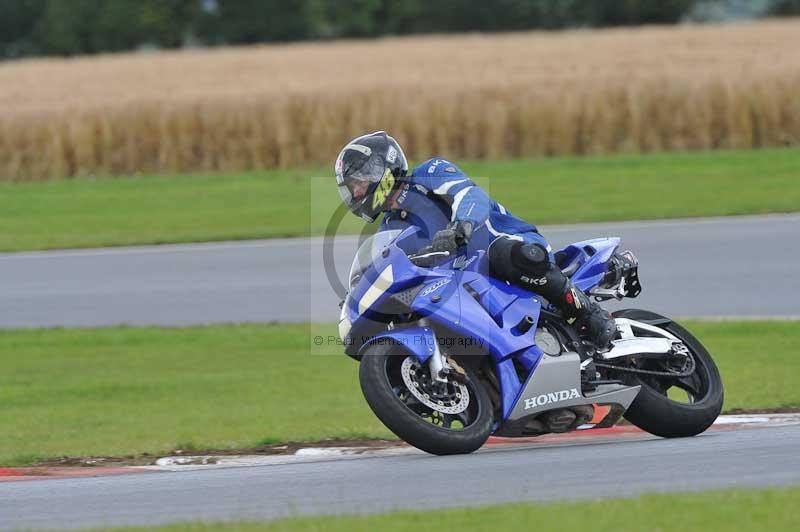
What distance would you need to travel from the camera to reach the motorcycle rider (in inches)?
292

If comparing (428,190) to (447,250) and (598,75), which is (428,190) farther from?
(598,75)

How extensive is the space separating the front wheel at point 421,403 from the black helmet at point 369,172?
2.65 feet

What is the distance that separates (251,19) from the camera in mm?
55312

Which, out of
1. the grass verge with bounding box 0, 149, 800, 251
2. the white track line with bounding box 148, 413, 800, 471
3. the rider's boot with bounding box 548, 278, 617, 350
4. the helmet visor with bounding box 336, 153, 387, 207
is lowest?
the grass verge with bounding box 0, 149, 800, 251

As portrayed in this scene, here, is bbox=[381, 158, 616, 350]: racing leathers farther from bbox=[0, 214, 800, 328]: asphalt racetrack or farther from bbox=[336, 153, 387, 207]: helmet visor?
bbox=[0, 214, 800, 328]: asphalt racetrack

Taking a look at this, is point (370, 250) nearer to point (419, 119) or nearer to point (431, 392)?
point (431, 392)

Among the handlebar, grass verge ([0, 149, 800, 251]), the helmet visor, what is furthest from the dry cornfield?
the handlebar

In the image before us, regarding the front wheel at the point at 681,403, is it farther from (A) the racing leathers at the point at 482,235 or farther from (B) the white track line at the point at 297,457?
(B) the white track line at the point at 297,457

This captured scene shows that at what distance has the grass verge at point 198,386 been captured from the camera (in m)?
9.12

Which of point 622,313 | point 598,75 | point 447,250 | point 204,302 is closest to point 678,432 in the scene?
point 622,313

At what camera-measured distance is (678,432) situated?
775 centimetres

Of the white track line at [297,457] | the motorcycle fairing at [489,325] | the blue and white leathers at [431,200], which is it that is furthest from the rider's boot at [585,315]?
the white track line at [297,457]

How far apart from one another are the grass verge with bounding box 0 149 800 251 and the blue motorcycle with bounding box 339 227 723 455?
9722mm

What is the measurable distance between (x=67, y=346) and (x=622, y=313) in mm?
6195
